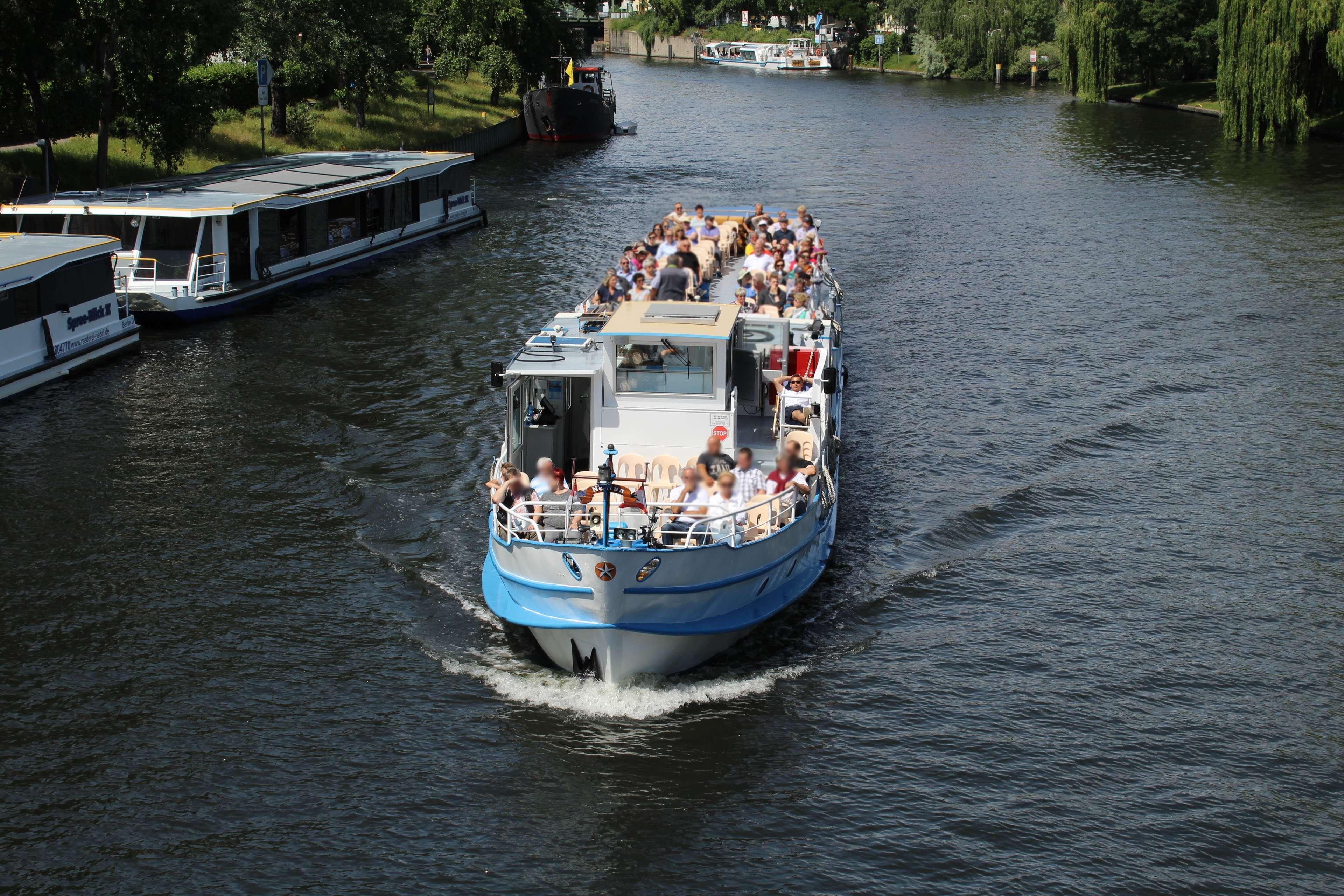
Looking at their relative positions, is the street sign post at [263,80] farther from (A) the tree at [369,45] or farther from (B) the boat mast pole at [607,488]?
(B) the boat mast pole at [607,488]

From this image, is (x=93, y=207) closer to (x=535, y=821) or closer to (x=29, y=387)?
(x=29, y=387)

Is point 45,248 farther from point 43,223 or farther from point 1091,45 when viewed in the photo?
point 1091,45

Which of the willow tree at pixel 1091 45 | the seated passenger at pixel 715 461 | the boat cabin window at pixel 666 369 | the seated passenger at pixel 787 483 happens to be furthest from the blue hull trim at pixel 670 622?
the willow tree at pixel 1091 45

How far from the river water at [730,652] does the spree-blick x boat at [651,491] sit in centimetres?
93

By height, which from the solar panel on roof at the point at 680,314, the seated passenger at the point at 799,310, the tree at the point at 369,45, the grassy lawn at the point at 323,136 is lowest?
the seated passenger at the point at 799,310

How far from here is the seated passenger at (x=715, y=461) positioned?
2008 cm

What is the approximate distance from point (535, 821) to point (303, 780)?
308 centimetres

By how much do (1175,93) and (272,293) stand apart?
74942 mm

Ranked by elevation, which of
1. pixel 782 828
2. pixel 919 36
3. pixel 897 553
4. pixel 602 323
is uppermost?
pixel 919 36

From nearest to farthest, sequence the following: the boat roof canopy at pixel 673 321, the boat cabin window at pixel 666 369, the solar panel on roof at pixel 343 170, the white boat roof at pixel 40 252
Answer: the boat roof canopy at pixel 673 321 → the boat cabin window at pixel 666 369 → the white boat roof at pixel 40 252 → the solar panel on roof at pixel 343 170

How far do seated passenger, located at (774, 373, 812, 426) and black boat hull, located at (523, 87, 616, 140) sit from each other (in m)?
61.6

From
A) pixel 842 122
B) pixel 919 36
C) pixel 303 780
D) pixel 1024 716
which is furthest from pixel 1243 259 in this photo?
pixel 919 36

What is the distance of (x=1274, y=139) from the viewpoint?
229 feet

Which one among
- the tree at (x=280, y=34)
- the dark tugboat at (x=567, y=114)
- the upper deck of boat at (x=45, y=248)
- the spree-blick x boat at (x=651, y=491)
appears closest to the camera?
the spree-blick x boat at (x=651, y=491)
